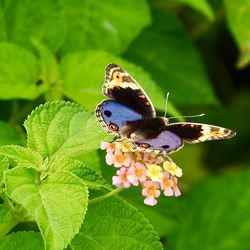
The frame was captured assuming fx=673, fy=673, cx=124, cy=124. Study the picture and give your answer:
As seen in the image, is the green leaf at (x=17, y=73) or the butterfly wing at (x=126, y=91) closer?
the butterfly wing at (x=126, y=91)

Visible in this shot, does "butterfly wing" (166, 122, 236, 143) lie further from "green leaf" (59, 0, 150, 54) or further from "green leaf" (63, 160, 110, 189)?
"green leaf" (59, 0, 150, 54)

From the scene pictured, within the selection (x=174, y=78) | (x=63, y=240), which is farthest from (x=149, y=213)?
(x=63, y=240)

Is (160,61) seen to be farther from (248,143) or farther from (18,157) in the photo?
(18,157)

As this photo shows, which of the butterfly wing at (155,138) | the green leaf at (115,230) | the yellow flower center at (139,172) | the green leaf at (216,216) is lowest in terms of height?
the green leaf at (216,216)

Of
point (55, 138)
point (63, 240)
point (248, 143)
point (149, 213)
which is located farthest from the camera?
point (248, 143)

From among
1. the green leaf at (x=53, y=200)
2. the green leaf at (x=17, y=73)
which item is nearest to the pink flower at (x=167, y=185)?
the green leaf at (x=53, y=200)

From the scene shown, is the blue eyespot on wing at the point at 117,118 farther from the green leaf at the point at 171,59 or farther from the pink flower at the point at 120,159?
the green leaf at the point at 171,59

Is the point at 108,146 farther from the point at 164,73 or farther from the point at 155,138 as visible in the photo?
the point at 164,73
